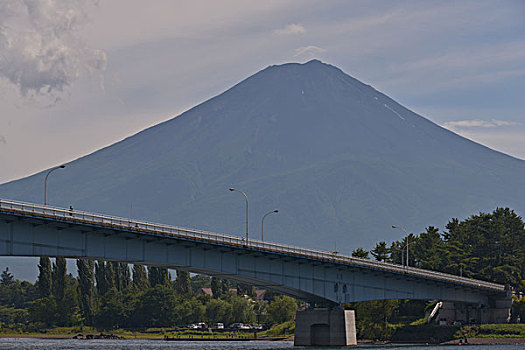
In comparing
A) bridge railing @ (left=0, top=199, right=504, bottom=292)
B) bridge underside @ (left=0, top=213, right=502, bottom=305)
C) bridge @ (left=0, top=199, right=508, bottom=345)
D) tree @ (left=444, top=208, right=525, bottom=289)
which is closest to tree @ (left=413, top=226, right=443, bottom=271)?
tree @ (left=444, top=208, right=525, bottom=289)

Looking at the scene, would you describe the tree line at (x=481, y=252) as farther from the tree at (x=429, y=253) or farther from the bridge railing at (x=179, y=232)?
the bridge railing at (x=179, y=232)

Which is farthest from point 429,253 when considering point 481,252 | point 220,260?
point 220,260

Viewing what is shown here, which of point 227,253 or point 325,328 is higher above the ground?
point 227,253

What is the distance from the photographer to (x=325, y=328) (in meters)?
128

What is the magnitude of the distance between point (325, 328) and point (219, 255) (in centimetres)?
2372

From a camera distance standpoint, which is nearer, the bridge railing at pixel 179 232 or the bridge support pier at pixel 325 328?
the bridge railing at pixel 179 232

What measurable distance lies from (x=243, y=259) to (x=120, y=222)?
22.0 meters

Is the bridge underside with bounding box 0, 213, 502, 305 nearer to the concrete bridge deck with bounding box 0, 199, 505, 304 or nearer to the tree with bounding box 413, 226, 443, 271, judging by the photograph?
the concrete bridge deck with bounding box 0, 199, 505, 304

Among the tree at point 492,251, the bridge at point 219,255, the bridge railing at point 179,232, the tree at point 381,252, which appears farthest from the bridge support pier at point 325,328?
the tree at point 381,252

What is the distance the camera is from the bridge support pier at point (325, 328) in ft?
414

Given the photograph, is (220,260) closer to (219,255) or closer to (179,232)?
(219,255)

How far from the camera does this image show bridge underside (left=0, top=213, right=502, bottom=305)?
90500 millimetres

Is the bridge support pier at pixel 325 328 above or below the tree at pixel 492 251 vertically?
below

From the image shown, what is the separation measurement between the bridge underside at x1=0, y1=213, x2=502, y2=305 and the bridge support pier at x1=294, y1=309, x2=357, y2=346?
2217 mm
